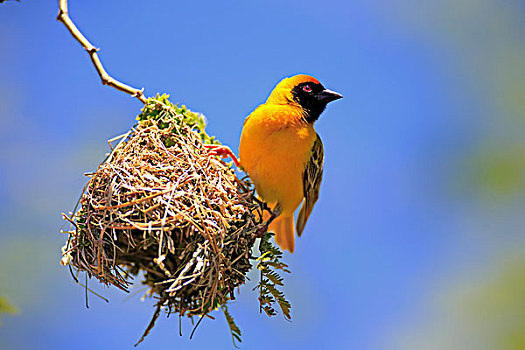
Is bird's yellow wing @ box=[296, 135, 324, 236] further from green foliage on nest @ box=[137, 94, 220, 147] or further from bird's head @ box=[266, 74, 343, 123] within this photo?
green foliage on nest @ box=[137, 94, 220, 147]

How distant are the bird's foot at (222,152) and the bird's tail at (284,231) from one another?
433 millimetres

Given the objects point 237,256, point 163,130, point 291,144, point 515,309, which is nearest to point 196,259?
point 237,256

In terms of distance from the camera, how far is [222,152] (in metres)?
2.92

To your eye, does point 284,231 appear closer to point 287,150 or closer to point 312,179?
point 312,179

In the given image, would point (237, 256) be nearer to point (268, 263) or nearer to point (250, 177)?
point (268, 263)

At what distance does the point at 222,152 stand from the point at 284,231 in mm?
636

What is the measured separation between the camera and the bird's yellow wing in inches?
119

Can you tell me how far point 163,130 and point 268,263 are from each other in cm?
80

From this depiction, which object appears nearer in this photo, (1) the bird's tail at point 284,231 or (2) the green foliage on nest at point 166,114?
(2) the green foliage on nest at point 166,114

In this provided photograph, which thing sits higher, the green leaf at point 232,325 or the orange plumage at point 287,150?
the orange plumage at point 287,150

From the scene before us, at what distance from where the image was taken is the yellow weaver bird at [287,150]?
2.88 meters

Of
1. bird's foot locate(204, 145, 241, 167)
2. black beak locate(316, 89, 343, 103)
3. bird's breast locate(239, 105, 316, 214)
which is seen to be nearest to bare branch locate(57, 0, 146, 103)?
bird's foot locate(204, 145, 241, 167)

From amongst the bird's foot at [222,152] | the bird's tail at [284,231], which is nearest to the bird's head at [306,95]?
the bird's foot at [222,152]

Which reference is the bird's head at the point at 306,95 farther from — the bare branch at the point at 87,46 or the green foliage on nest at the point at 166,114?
the bare branch at the point at 87,46
